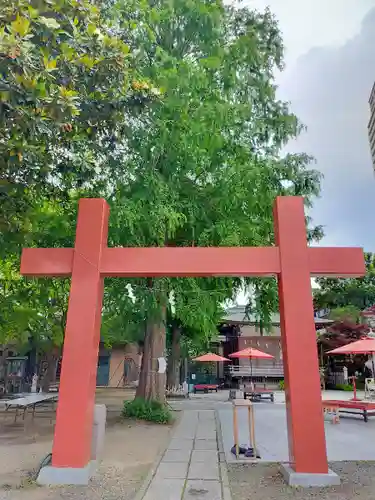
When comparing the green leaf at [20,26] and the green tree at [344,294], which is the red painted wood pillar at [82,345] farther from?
the green tree at [344,294]

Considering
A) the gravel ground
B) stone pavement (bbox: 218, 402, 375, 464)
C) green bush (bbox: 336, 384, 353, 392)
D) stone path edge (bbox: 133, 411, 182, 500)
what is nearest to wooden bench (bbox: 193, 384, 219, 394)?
green bush (bbox: 336, 384, 353, 392)

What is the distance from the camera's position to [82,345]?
5199mm

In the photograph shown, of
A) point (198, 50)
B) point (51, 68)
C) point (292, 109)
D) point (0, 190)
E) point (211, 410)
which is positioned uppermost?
point (198, 50)

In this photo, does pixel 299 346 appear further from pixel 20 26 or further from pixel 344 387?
pixel 344 387

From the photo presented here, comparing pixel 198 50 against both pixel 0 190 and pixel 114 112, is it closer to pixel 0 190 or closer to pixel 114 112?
pixel 114 112

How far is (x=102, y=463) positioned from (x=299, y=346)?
3.65 m

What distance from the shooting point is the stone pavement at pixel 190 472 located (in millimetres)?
4434

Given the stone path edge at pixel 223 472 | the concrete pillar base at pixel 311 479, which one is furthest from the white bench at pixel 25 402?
the concrete pillar base at pixel 311 479

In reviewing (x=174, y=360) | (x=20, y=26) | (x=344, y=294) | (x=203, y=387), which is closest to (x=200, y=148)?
(x=20, y=26)

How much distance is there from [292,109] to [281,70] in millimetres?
1601

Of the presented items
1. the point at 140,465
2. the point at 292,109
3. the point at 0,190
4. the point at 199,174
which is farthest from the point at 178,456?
the point at 292,109

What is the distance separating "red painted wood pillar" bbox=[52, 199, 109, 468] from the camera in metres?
4.88

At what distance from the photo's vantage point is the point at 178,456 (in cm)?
645

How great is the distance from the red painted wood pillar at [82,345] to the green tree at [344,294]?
30215 mm
